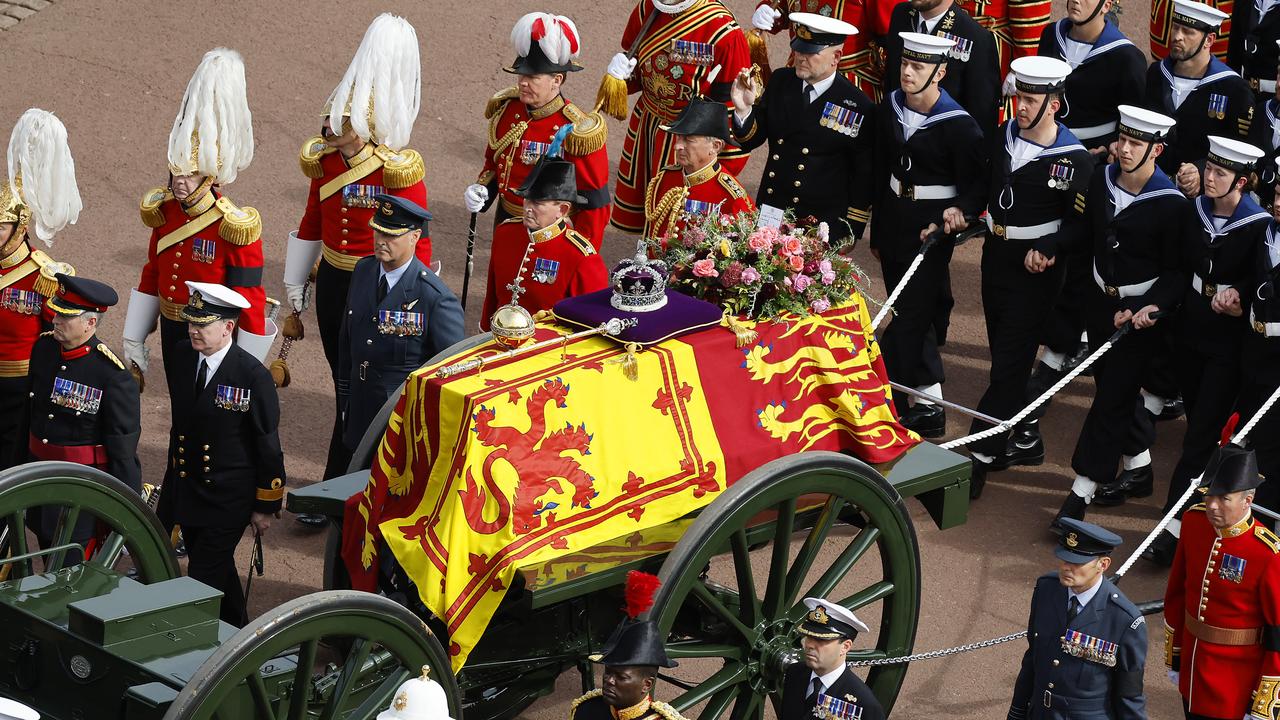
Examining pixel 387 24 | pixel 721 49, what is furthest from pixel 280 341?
pixel 721 49

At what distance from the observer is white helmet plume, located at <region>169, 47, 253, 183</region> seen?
9062 millimetres

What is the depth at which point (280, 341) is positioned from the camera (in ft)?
36.6

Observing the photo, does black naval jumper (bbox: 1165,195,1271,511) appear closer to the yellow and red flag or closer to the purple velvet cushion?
the yellow and red flag

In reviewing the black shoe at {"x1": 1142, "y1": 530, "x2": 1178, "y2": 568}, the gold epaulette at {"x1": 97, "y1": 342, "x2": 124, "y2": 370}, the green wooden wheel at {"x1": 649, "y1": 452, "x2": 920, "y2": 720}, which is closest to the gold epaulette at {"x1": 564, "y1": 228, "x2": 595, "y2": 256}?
the green wooden wheel at {"x1": 649, "y1": 452, "x2": 920, "y2": 720}

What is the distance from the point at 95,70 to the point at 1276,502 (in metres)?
8.77

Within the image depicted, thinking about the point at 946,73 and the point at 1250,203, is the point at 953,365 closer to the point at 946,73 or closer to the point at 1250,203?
the point at 946,73

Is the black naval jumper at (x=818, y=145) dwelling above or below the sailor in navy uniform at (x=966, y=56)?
below

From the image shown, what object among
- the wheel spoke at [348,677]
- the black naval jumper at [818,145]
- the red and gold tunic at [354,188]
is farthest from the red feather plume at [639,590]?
the black naval jumper at [818,145]

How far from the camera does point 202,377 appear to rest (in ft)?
26.6

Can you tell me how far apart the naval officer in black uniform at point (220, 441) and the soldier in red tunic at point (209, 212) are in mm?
887

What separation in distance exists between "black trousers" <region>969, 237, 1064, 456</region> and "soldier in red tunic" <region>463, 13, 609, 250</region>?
2016 mm

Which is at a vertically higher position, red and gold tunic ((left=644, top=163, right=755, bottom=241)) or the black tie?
red and gold tunic ((left=644, top=163, right=755, bottom=241))

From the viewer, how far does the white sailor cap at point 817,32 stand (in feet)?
32.6

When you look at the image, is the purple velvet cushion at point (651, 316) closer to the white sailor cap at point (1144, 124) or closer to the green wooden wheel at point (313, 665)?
the green wooden wheel at point (313, 665)
